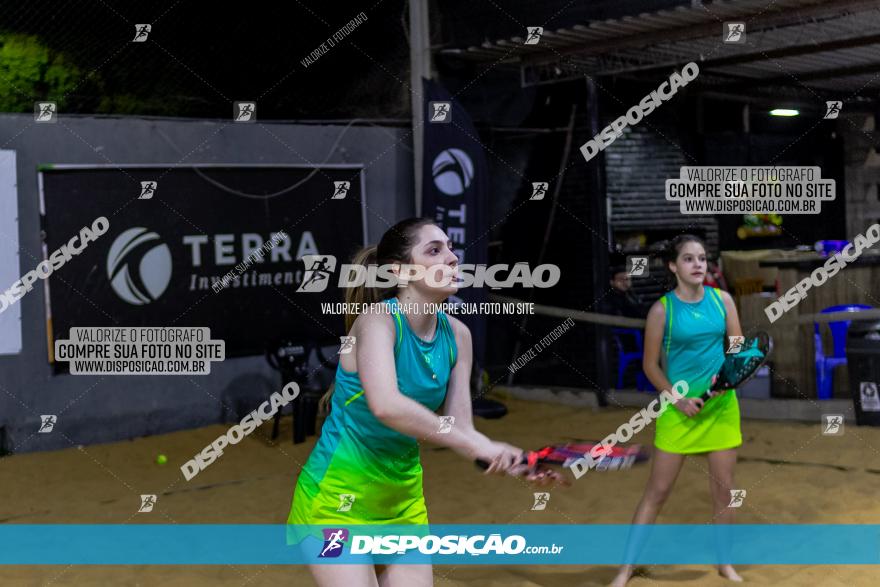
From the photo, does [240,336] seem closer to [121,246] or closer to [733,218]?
[121,246]

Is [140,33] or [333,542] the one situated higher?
[140,33]

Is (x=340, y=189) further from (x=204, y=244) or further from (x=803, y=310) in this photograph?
(x=803, y=310)

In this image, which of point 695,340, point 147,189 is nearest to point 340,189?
point 147,189

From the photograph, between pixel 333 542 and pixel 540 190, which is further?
pixel 540 190

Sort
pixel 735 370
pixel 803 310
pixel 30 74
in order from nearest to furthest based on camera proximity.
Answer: pixel 735 370, pixel 803 310, pixel 30 74

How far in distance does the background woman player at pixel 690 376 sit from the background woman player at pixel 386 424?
2322 millimetres

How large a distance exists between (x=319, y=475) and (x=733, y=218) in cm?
1189

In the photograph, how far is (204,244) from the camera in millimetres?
10227

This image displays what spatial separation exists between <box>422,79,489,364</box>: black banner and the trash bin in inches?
143

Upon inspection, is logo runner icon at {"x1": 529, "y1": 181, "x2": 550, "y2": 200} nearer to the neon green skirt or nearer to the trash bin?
the trash bin

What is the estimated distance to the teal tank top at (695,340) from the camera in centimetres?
539

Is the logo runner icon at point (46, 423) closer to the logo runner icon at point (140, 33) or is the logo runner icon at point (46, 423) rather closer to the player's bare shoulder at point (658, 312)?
the logo runner icon at point (140, 33)

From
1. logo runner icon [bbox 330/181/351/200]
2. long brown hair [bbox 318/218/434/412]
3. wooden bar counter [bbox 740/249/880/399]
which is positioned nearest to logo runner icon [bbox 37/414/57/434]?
logo runner icon [bbox 330/181/351/200]

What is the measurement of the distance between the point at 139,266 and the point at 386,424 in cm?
738
